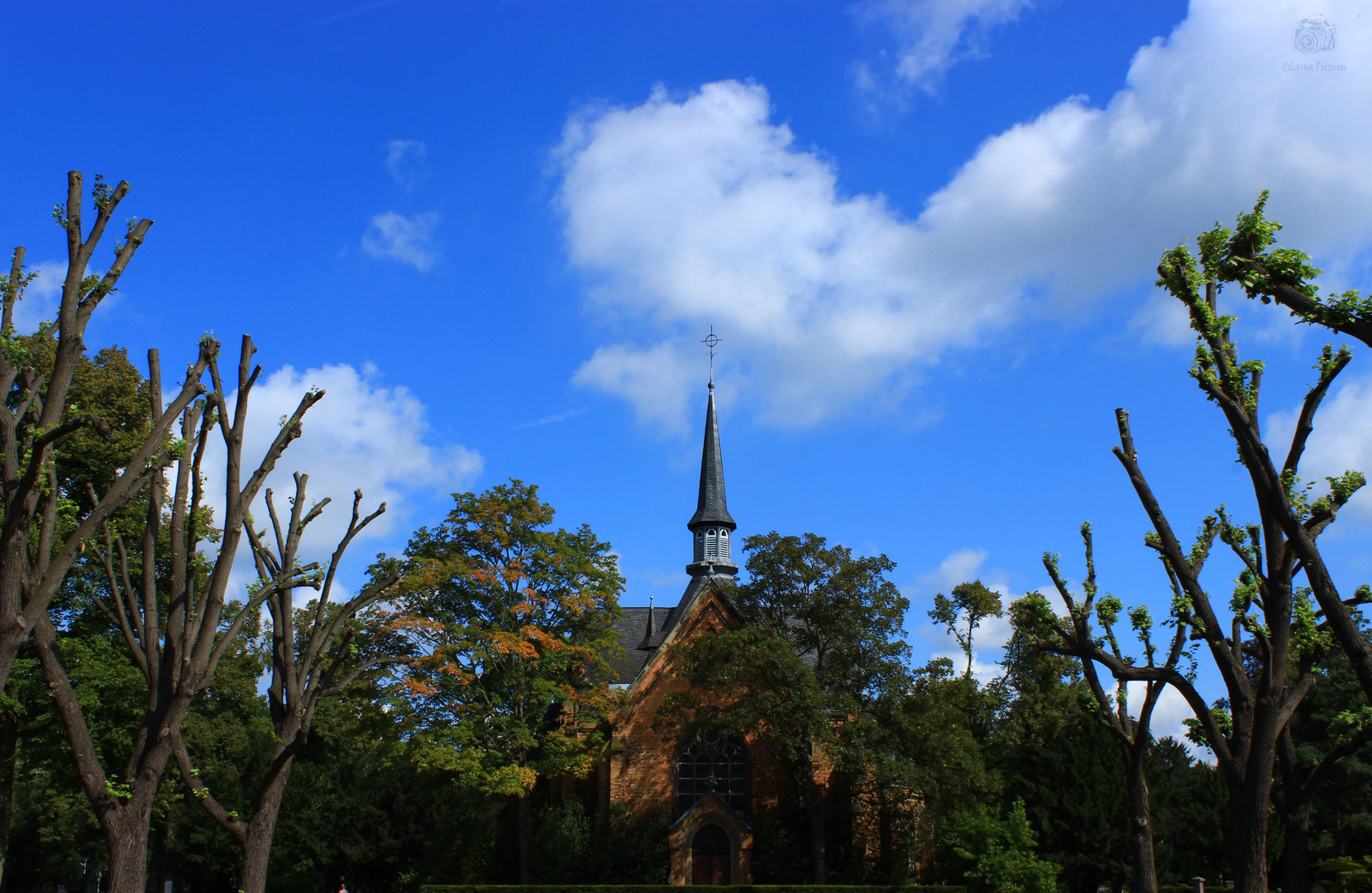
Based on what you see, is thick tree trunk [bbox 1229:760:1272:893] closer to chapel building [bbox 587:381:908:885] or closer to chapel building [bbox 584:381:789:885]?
chapel building [bbox 587:381:908:885]

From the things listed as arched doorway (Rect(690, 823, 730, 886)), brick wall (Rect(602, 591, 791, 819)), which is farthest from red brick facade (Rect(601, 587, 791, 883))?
arched doorway (Rect(690, 823, 730, 886))

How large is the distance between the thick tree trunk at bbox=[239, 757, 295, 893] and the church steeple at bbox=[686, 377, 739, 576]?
93.7 ft

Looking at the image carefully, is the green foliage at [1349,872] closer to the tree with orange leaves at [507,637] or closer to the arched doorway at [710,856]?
the arched doorway at [710,856]

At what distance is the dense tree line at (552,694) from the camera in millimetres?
12977

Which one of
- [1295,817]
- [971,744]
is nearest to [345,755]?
[971,744]

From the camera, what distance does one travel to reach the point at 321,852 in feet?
113

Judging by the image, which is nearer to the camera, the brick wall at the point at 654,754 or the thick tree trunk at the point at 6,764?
the thick tree trunk at the point at 6,764

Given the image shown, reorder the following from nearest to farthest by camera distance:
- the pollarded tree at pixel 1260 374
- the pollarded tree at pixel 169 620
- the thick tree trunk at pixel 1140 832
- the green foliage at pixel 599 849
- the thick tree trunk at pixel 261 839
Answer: the pollarded tree at pixel 1260 374
the pollarded tree at pixel 169 620
the thick tree trunk at pixel 261 839
the thick tree trunk at pixel 1140 832
the green foliage at pixel 599 849

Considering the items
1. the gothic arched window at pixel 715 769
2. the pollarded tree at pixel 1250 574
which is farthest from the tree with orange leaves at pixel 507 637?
the pollarded tree at pixel 1250 574

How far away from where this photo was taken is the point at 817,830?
102ft

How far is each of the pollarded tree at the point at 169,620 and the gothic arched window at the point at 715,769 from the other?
22.6 metres

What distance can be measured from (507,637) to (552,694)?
231 centimetres

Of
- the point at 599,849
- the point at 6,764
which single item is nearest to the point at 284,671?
the point at 6,764

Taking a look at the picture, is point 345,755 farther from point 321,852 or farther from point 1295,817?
point 1295,817
